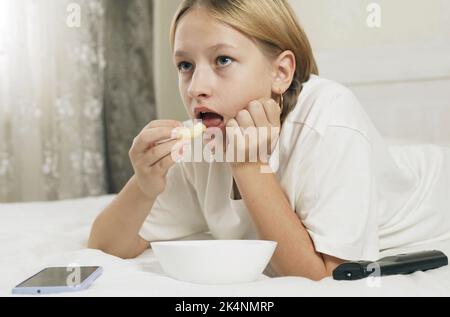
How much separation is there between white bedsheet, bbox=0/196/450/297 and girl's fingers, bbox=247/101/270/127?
27cm

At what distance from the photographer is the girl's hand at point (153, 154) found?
105 centimetres

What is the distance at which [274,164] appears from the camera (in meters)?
1.11

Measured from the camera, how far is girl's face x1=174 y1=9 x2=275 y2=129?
103cm

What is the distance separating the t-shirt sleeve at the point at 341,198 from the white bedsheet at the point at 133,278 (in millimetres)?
117

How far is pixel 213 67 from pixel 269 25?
0.15m

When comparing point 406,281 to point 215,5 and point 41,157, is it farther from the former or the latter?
point 41,157

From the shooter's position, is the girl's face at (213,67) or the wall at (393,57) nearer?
the girl's face at (213,67)

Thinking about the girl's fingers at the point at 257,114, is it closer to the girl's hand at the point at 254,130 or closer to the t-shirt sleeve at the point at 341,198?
the girl's hand at the point at 254,130

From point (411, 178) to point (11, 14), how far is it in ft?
6.16

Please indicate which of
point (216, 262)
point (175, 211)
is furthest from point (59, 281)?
point (175, 211)

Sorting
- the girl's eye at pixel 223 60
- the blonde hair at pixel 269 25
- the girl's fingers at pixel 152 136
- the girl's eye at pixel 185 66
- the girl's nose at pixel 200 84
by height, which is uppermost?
the blonde hair at pixel 269 25

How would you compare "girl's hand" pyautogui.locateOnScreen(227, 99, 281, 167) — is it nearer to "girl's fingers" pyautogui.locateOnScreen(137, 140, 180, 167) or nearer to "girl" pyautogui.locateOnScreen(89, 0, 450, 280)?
"girl" pyautogui.locateOnScreen(89, 0, 450, 280)

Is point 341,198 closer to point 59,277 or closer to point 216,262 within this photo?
point 216,262

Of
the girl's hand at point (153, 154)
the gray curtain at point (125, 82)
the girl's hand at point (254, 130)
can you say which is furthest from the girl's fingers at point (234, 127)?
the gray curtain at point (125, 82)
